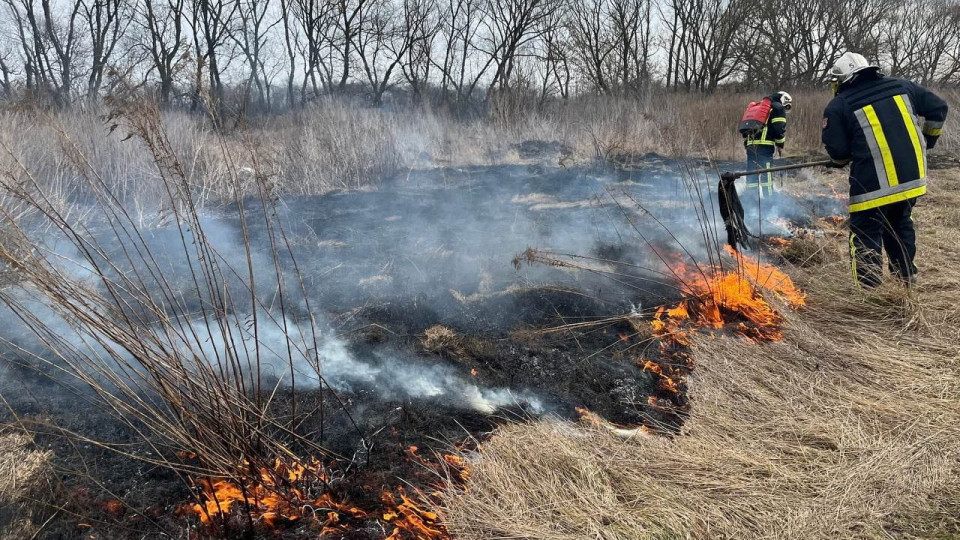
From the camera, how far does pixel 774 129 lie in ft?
25.6

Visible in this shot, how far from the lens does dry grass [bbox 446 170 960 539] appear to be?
227cm

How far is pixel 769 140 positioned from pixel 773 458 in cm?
667

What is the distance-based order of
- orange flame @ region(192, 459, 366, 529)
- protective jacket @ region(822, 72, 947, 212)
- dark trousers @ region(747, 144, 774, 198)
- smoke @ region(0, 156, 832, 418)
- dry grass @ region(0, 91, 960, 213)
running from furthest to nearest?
dark trousers @ region(747, 144, 774, 198) < dry grass @ region(0, 91, 960, 213) < protective jacket @ region(822, 72, 947, 212) < smoke @ region(0, 156, 832, 418) < orange flame @ region(192, 459, 366, 529)

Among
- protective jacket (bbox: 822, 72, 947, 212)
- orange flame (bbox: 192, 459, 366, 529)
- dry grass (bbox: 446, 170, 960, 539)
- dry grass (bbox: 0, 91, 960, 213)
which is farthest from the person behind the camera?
dry grass (bbox: 0, 91, 960, 213)

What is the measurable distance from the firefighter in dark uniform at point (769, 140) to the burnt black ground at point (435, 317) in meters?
→ 0.47

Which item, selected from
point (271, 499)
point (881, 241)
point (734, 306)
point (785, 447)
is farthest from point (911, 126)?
point (271, 499)

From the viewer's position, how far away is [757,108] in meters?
7.84

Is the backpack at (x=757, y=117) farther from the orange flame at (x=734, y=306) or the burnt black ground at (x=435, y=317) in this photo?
the orange flame at (x=734, y=306)

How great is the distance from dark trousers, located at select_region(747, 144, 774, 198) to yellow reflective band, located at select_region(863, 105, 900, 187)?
11.9 ft

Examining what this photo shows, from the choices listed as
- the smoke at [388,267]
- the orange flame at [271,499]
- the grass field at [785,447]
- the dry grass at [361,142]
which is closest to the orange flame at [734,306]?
the grass field at [785,447]

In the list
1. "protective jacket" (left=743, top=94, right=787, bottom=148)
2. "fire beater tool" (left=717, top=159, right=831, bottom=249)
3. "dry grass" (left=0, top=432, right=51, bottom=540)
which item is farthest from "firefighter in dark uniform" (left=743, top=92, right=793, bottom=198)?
"dry grass" (left=0, top=432, right=51, bottom=540)

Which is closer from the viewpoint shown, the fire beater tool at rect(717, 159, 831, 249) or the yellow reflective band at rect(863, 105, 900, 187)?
the yellow reflective band at rect(863, 105, 900, 187)

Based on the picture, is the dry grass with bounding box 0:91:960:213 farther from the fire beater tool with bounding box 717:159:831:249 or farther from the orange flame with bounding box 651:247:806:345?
the orange flame with bounding box 651:247:806:345

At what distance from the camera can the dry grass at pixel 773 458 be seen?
227 cm
